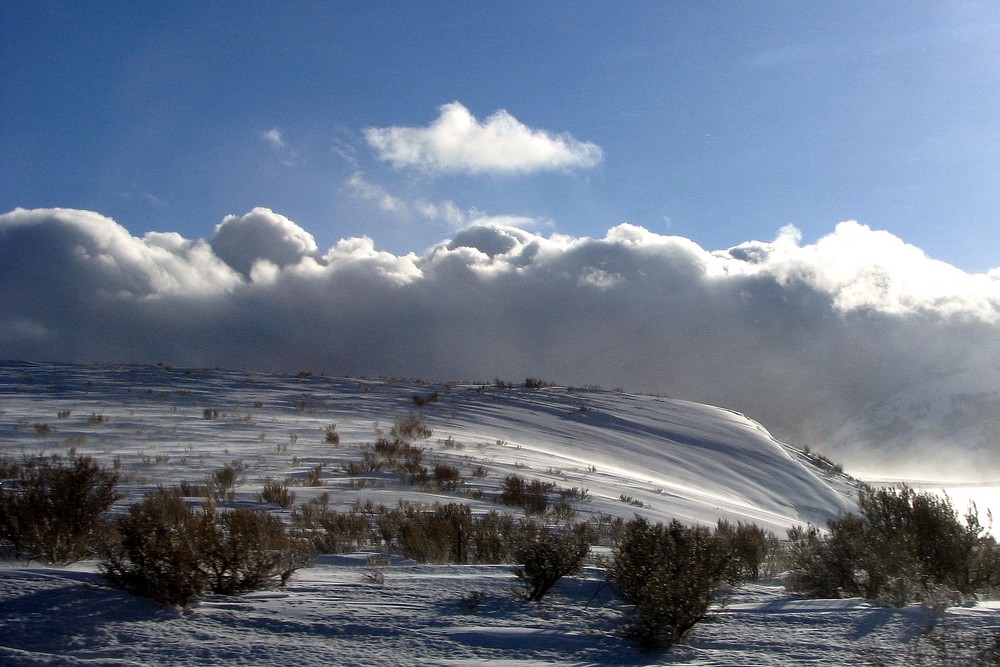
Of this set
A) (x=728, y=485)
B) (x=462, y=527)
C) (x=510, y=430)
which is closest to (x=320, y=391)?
(x=510, y=430)

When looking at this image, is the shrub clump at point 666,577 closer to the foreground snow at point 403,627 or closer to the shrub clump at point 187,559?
the foreground snow at point 403,627

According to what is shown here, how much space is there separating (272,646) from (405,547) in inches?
112

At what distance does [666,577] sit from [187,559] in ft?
9.49

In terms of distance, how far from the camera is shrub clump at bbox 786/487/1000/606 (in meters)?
5.61

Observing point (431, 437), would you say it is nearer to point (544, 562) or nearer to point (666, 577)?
point (544, 562)

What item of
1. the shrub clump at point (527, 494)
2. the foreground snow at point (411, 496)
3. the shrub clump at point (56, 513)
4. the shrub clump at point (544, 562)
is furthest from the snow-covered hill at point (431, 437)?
the shrub clump at point (544, 562)

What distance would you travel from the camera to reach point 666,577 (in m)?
4.63

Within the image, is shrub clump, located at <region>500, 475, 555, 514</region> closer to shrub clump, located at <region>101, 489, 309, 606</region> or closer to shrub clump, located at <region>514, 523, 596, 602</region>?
shrub clump, located at <region>514, 523, 596, 602</region>

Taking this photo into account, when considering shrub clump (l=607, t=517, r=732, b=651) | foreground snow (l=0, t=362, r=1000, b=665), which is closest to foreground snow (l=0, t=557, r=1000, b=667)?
foreground snow (l=0, t=362, r=1000, b=665)

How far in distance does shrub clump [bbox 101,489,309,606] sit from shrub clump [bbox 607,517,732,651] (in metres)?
2.34

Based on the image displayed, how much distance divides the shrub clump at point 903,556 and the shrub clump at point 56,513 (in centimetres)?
544

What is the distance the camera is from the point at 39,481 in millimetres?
6070

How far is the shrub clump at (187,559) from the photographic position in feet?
14.9

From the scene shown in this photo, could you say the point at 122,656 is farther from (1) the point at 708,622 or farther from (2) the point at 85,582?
(1) the point at 708,622
